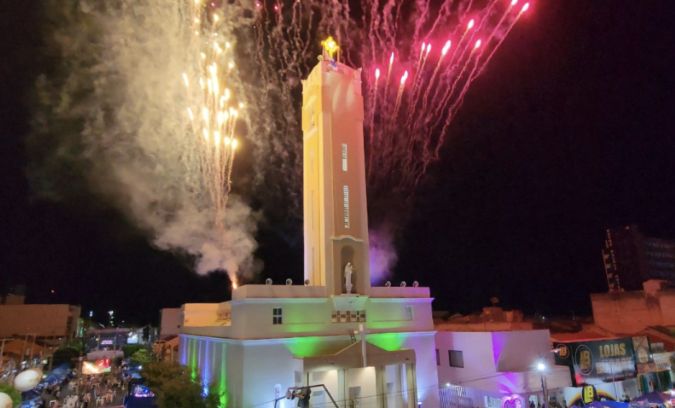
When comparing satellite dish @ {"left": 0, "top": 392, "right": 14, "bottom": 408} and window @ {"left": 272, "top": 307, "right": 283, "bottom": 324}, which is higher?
window @ {"left": 272, "top": 307, "right": 283, "bottom": 324}

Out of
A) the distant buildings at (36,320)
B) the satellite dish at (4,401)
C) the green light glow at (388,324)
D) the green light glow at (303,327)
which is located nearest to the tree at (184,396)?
the green light glow at (303,327)

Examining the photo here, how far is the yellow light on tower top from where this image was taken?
3186cm

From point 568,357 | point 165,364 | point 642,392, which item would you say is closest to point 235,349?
point 165,364

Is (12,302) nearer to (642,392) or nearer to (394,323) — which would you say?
(394,323)

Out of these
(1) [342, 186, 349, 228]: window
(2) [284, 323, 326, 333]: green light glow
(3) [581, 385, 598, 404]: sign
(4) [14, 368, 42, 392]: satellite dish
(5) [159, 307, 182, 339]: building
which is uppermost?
(1) [342, 186, 349, 228]: window

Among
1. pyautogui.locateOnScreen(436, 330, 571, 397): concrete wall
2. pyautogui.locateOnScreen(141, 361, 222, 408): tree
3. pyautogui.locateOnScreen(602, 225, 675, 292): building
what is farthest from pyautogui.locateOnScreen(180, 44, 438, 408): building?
→ pyautogui.locateOnScreen(602, 225, 675, 292): building

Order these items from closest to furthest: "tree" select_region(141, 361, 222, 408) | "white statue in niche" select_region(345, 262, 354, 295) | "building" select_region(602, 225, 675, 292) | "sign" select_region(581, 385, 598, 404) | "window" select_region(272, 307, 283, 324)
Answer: "tree" select_region(141, 361, 222, 408)
"window" select_region(272, 307, 283, 324)
"sign" select_region(581, 385, 598, 404)
"white statue in niche" select_region(345, 262, 354, 295)
"building" select_region(602, 225, 675, 292)

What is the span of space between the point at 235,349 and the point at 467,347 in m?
16.3

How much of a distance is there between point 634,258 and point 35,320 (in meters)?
111

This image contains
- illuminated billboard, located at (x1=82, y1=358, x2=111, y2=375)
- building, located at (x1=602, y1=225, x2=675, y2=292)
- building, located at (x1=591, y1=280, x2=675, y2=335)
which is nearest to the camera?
building, located at (x1=591, y1=280, x2=675, y2=335)

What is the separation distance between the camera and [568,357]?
1196 inches

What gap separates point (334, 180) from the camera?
3206 cm

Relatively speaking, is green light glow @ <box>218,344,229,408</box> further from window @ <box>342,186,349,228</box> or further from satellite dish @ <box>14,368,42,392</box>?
window @ <box>342,186,349,228</box>

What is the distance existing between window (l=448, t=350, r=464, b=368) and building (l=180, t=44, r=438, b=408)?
263 centimetres
